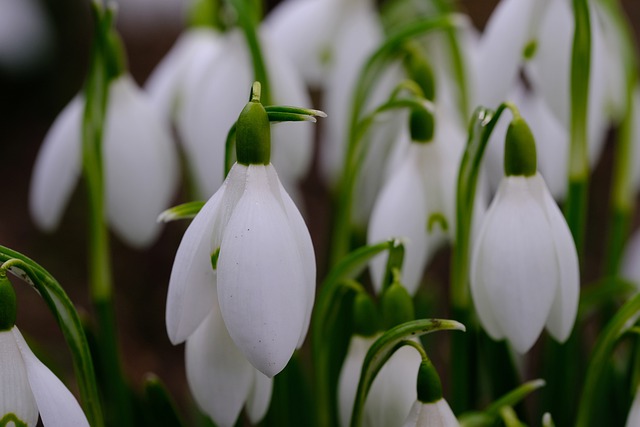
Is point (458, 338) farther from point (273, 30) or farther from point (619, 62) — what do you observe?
point (273, 30)

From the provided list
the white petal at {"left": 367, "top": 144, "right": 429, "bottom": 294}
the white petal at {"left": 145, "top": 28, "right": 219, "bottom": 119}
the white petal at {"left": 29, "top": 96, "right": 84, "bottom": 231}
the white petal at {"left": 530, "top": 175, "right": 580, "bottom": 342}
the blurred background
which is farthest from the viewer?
the blurred background

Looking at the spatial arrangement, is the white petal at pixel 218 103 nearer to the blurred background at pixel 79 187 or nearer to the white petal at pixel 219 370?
the white petal at pixel 219 370

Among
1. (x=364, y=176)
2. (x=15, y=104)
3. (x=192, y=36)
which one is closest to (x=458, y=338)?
(x=364, y=176)

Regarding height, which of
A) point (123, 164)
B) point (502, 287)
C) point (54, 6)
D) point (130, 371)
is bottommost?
point (130, 371)

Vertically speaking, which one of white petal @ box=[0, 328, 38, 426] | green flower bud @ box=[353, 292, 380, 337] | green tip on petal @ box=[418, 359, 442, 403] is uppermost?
white petal @ box=[0, 328, 38, 426]

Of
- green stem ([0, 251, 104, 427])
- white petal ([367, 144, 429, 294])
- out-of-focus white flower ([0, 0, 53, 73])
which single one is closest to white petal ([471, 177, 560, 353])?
white petal ([367, 144, 429, 294])

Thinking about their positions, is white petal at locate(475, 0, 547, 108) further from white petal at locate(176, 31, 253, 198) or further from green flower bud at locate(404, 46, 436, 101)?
white petal at locate(176, 31, 253, 198)

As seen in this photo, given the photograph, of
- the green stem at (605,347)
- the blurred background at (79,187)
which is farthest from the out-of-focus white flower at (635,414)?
the blurred background at (79,187)
